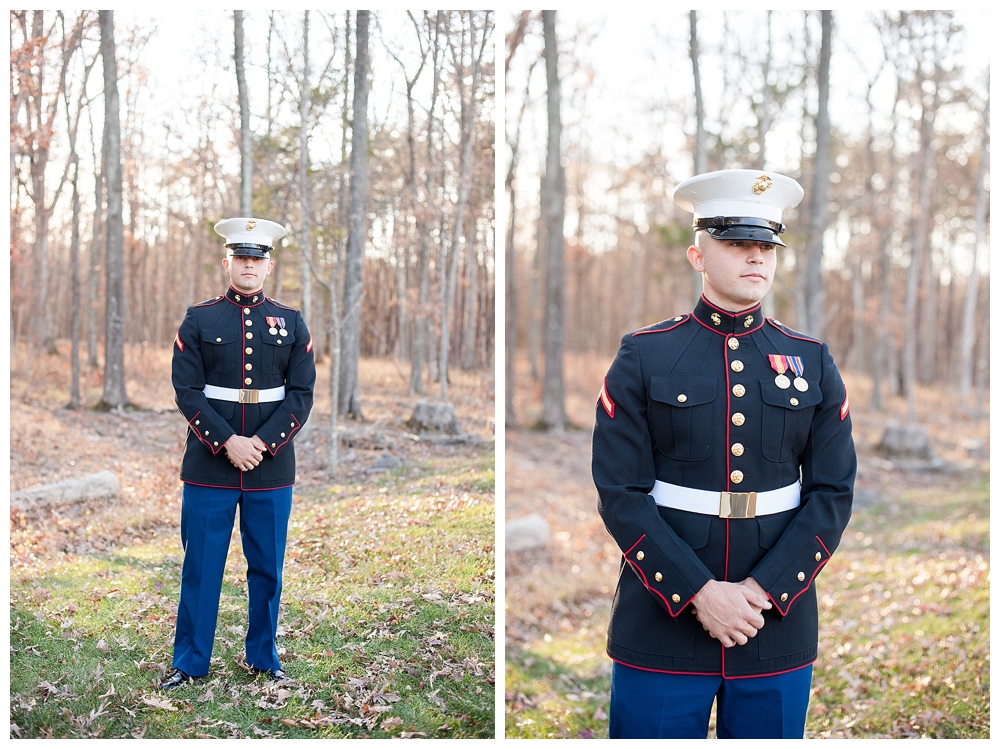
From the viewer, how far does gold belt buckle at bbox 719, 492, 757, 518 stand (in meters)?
1.91

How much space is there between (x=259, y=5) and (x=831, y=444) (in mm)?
2651

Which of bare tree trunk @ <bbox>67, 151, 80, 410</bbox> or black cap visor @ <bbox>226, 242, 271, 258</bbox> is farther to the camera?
bare tree trunk @ <bbox>67, 151, 80, 410</bbox>

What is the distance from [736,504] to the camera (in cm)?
191

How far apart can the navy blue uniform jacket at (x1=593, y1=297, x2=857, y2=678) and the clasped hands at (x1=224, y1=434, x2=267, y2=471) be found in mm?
1315

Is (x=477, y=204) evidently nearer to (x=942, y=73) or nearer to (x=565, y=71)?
(x=565, y=71)

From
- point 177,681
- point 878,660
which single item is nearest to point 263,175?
point 177,681

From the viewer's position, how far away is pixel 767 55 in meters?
7.82

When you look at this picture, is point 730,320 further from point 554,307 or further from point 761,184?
point 554,307

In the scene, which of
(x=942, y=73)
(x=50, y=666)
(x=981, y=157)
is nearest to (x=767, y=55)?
(x=942, y=73)

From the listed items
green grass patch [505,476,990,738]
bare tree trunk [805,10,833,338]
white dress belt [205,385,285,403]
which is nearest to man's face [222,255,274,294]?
white dress belt [205,385,285,403]

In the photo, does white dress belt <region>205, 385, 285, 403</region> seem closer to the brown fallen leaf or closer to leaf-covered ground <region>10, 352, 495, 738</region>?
leaf-covered ground <region>10, 352, 495, 738</region>

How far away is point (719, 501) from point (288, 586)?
1.80 metres

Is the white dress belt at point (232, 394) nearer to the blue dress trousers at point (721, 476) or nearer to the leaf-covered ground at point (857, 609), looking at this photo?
the blue dress trousers at point (721, 476)

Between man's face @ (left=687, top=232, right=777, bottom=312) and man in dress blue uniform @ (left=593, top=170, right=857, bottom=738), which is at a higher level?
man's face @ (left=687, top=232, right=777, bottom=312)
